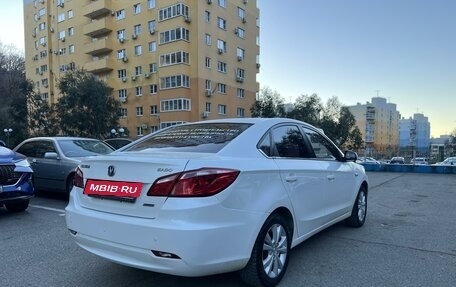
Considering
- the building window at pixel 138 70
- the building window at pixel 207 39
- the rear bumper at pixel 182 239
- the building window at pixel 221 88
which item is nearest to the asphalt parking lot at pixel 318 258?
the rear bumper at pixel 182 239

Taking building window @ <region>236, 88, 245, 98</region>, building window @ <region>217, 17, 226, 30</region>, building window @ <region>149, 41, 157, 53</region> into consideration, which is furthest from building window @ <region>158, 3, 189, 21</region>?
building window @ <region>236, 88, 245, 98</region>

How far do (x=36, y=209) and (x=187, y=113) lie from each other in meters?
32.1

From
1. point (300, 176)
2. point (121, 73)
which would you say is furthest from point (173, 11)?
point (300, 176)

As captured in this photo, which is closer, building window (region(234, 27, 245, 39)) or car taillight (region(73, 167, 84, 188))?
car taillight (region(73, 167, 84, 188))

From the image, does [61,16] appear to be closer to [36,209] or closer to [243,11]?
[243,11]

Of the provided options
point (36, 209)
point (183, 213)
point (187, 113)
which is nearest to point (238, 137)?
point (183, 213)

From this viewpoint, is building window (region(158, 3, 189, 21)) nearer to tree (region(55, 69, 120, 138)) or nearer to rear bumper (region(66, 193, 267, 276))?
tree (region(55, 69, 120, 138))

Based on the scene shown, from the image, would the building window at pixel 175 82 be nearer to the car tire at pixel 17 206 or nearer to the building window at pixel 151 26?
the building window at pixel 151 26

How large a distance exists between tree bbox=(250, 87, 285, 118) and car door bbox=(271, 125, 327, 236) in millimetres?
40497

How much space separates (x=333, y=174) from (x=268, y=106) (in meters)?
41.4

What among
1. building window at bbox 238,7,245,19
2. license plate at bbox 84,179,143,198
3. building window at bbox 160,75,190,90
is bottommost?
license plate at bbox 84,179,143,198

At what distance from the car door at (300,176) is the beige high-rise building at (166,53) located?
1365 inches

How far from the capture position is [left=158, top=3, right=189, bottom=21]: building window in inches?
1510

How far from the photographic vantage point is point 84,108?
3747 centimetres
